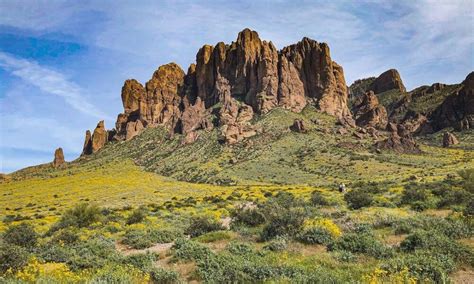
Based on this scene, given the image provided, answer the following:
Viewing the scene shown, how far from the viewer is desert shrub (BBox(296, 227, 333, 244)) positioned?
556 inches

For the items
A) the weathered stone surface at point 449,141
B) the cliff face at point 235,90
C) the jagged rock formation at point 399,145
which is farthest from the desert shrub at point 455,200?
the weathered stone surface at point 449,141

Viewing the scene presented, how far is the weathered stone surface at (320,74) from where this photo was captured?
475 ft

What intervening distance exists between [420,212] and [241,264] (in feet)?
47.7

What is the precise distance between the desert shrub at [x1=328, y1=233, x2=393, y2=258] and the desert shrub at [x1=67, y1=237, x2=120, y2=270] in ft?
25.6

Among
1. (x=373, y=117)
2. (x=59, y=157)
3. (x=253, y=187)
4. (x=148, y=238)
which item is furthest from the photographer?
(x=59, y=157)

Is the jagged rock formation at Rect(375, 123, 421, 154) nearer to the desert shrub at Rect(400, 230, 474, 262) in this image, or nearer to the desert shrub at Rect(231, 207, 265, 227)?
the desert shrub at Rect(231, 207, 265, 227)

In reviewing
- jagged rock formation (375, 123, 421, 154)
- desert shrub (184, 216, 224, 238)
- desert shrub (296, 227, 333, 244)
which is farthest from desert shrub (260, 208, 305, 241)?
jagged rock formation (375, 123, 421, 154)

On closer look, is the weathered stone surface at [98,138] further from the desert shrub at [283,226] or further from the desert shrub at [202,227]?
the desert shrub at [283,226]

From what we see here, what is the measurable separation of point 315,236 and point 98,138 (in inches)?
6312

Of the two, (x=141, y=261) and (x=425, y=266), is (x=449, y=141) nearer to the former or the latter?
(x=425, y=266)

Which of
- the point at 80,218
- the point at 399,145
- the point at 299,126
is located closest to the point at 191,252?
the point at 80,218

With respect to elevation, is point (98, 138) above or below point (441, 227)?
above

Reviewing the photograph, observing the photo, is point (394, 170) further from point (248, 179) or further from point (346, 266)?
point (346, 266)

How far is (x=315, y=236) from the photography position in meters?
14.3
